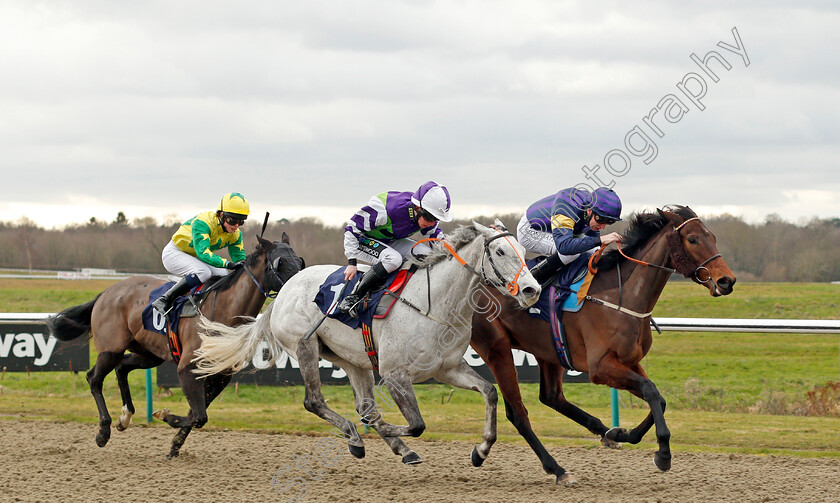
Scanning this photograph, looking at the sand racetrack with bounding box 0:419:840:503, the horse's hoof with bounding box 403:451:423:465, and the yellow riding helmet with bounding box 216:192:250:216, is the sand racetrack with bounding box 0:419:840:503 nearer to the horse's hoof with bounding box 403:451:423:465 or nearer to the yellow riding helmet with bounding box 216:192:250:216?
the horse's hoof with bounding box 403:451:423:465

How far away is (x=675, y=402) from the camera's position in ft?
32.0

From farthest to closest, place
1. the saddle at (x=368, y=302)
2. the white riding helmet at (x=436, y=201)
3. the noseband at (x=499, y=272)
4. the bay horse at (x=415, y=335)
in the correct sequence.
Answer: the saddle at (x=368, y=302) < the white riding helmet at (x=436, y=201) < the bay horse at (x=415, y=335) < the noseband at (x=499, y=272)

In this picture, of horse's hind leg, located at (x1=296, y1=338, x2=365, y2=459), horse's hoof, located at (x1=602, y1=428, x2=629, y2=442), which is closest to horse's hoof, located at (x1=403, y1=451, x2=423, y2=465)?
horse's hind leg, located at (x1=296, y1=338, x2=365, y2=459)

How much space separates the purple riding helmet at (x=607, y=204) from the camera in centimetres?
599

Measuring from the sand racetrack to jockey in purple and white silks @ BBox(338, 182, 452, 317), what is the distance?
124 cm

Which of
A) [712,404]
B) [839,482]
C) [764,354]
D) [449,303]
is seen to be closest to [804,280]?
[764,354]

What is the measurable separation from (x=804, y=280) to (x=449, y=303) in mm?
19041

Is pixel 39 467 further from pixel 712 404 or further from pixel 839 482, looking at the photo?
pixel 712 404

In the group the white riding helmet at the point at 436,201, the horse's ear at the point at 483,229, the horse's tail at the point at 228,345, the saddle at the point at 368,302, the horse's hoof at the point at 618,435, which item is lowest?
the horse's hoof at the point at 618,435

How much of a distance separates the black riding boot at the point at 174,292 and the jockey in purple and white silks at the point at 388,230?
5.20 ft

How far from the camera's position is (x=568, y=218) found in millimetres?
6000

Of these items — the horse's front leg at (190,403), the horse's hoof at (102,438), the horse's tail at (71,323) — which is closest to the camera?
the horse's front leg at (190,403)

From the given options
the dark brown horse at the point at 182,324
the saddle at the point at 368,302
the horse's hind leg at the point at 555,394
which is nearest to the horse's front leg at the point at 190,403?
the dark brown horse at the point at 182,324

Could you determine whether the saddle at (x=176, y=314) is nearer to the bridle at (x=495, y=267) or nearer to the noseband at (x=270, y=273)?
the noseband at (x=270, y=273)
